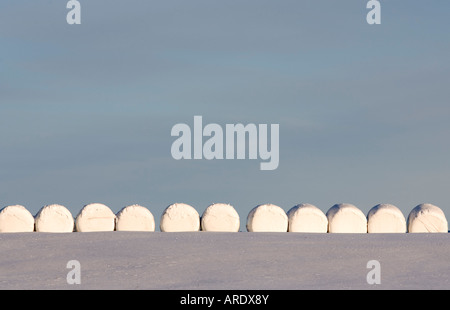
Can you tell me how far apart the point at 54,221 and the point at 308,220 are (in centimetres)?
457

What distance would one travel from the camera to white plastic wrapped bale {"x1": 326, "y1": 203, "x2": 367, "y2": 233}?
53.0 feet

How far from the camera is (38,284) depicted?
43.0 ft

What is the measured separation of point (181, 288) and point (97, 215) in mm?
3738

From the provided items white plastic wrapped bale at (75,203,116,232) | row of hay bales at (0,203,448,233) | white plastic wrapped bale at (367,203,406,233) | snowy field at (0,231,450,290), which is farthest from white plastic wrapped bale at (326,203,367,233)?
white plastic wrapped bale at (75,203,116,232)

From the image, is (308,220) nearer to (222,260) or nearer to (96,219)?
(222,260)

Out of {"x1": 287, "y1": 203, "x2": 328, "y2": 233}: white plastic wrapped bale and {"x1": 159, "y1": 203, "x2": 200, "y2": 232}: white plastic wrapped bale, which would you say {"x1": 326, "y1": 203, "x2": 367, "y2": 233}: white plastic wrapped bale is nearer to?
{"x1": 287, "y1": 203, "x2": 328, "y2": 233}: white plastic wrapped bale

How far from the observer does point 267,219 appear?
1597cm

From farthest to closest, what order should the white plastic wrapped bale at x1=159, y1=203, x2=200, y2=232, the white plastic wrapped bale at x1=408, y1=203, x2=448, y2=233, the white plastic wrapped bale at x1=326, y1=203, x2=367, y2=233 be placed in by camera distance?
the white plastic wrapped bale at x1=408, y1=203, x2=448, y2=233
the white plastic wrapped bale at x1=326, y1=203, x2=367, y2=233
the white plastic wrapped bale at x1=159, y1=203, x2=200, y2=232

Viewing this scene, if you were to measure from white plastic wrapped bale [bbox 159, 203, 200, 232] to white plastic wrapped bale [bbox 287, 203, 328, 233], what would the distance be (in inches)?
68.7

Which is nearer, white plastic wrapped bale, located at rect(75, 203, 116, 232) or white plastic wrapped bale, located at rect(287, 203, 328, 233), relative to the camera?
white plastic wrapped bale, located at rect(75, 203, 116, 232)
